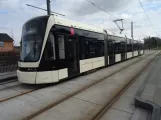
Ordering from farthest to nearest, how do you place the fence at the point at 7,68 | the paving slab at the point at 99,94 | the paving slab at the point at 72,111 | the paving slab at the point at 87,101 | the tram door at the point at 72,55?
the fence at the point at 7,68 < the tram door at the point at 72,55 < the paving slab at the point at 99,94 < the paving slab at the point at 87,101 < the paving slab at the point at 72,111

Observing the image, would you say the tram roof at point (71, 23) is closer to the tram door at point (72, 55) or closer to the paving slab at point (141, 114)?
the tram door at point (72, 55)

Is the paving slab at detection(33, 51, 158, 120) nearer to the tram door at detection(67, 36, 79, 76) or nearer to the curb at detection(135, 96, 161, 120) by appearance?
the curb at detection(135, 96, 161, 120)

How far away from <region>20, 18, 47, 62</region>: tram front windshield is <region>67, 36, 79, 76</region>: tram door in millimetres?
1694

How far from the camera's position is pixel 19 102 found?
562 cm

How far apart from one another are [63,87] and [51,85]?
2.49 feet

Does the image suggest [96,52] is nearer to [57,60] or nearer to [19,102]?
[57,60]

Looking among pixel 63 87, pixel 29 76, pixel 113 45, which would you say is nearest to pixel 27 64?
pixel 29 76

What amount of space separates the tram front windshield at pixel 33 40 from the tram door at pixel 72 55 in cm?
169

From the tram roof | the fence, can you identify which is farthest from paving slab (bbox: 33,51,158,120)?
the fence

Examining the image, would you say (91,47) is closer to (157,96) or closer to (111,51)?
(111,51)

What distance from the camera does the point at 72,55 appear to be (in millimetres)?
8906

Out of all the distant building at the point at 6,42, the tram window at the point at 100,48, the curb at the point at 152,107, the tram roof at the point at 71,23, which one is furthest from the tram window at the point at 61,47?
the distant building at the point at 6,42

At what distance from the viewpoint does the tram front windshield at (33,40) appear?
7258 millimetres

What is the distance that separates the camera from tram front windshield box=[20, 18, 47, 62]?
726 cm
